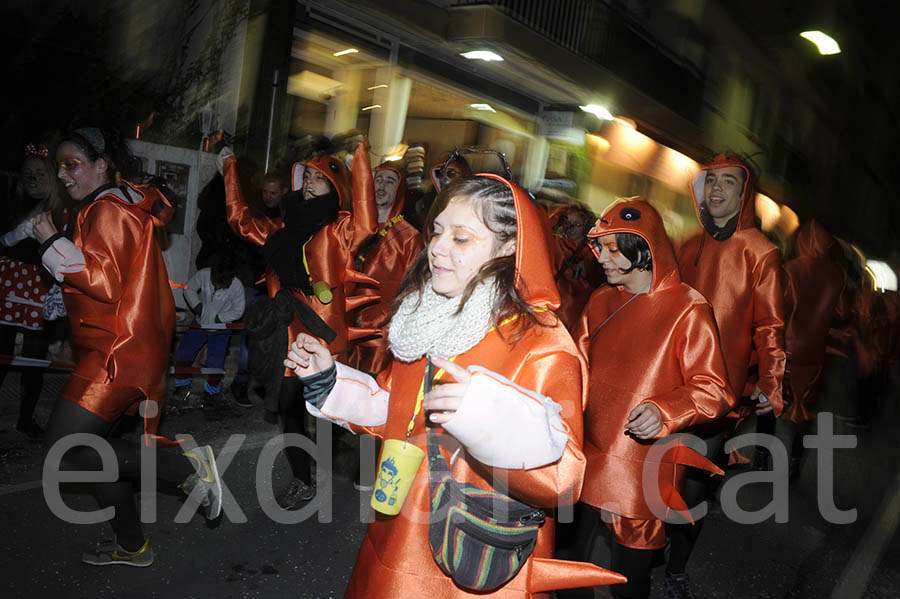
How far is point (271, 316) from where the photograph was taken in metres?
4.96

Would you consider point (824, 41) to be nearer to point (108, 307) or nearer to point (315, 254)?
point (315, 254)

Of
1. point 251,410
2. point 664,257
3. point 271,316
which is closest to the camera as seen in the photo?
point 664,257

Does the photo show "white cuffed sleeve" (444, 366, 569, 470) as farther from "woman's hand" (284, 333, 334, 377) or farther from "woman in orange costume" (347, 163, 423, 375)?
"woman in orange costume" (347, 163, 423, 375)

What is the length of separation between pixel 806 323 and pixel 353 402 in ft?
19.4

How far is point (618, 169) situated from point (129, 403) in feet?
60.5

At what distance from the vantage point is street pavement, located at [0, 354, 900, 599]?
3863mm

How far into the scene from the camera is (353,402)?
2.35 metres

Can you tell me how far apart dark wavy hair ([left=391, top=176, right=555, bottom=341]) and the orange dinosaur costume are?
6.19ft

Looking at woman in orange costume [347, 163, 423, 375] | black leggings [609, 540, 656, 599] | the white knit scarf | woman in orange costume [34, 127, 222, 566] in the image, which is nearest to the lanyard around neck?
black leggings [609, 540, 656, 599]

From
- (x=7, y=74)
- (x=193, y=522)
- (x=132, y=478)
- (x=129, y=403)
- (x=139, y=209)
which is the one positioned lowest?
(x=193, y=522)

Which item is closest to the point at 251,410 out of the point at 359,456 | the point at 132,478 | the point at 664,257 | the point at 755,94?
the point at 359,456

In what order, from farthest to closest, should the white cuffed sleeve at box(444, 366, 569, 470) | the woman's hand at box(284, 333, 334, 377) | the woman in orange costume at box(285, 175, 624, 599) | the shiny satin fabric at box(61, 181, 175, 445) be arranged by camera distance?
the shiny satin fabric at box(61, 181, 175, 445) → the woman's hand at box(284, 333, 334, 377) → the woman in orange costume at box(285, 175, 624, 599) → the white cuffed sleeve at box(444, 366, 569, 470)

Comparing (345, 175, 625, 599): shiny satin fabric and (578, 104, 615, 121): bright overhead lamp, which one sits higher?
(578, 104, 615, 121): bright overhead lamp

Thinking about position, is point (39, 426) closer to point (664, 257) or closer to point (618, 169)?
point (664, 257)
